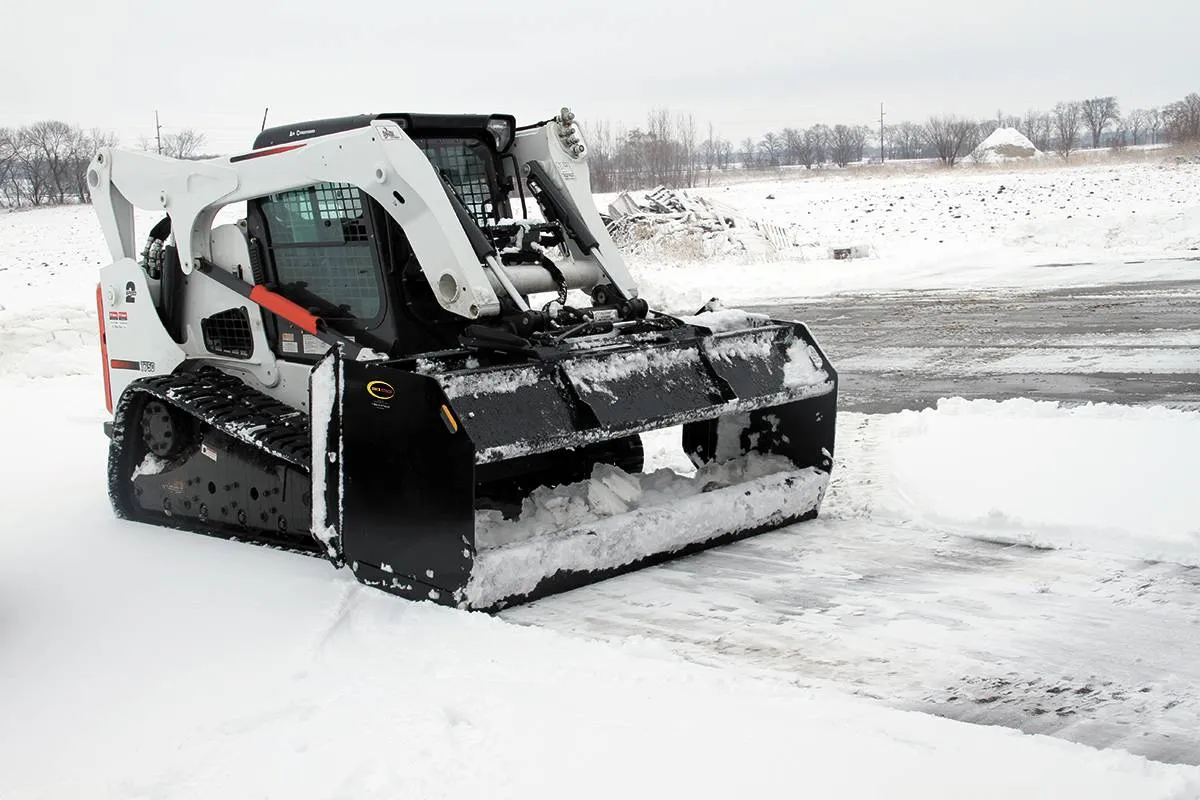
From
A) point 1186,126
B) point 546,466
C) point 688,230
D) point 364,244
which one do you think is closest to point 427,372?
point 364,244

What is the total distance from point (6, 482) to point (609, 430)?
181 inches

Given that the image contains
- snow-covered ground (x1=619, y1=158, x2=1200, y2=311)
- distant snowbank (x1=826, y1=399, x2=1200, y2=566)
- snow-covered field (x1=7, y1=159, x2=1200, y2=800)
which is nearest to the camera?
snow-covered field (x1=7, y1=159, x2=1200, y2=800)

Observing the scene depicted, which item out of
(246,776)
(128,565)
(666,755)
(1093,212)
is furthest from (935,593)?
(1093,212)

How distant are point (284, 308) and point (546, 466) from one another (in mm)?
1581

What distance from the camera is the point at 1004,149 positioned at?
62906 mm

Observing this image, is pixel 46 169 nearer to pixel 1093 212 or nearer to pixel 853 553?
pixel 1093 212

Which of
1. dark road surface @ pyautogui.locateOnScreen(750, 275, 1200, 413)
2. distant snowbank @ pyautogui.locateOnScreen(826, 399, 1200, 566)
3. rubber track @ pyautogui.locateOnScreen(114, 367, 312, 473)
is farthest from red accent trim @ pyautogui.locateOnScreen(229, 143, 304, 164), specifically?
dark road surface @ pyautogui.locateOnScreen(750, 275, 1200, 413)

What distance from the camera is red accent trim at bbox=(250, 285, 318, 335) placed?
20.6 ft

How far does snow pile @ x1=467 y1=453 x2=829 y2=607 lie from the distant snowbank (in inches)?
19.5

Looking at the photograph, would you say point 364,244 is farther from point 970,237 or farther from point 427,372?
point 970,237

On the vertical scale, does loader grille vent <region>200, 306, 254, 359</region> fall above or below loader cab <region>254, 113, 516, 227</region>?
below

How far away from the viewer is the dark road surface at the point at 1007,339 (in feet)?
32.3

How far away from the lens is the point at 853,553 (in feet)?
19.6

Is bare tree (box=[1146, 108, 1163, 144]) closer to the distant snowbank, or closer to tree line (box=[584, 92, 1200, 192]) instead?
tree line (box=[584, 92, 1200, 192])
